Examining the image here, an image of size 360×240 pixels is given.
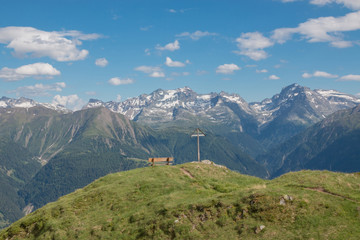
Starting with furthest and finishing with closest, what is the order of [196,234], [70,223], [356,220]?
[70,223] < [196,234] < [356,220]

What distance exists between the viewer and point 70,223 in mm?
40750

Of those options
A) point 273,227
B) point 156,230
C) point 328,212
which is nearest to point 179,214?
point 156,230

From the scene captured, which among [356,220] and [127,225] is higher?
[356,220]

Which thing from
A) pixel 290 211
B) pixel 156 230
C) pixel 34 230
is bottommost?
pixel 34 230

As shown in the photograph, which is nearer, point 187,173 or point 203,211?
point 203,211

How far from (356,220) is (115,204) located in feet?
96.4

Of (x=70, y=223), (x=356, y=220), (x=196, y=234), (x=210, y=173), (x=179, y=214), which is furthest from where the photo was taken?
(x=210, y=173)

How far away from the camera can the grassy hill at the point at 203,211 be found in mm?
30094

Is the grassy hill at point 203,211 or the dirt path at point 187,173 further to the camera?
the dirt path at point 187,173

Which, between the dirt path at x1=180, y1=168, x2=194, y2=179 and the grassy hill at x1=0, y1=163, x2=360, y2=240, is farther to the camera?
the dirt path at x1=180, y1=168, x2=194, y2=179

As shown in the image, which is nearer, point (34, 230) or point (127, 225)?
point (127, 225)

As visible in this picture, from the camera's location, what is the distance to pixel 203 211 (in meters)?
34.7

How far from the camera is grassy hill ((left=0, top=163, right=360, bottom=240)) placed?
3009cm

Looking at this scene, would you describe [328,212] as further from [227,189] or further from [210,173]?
[210,173]
